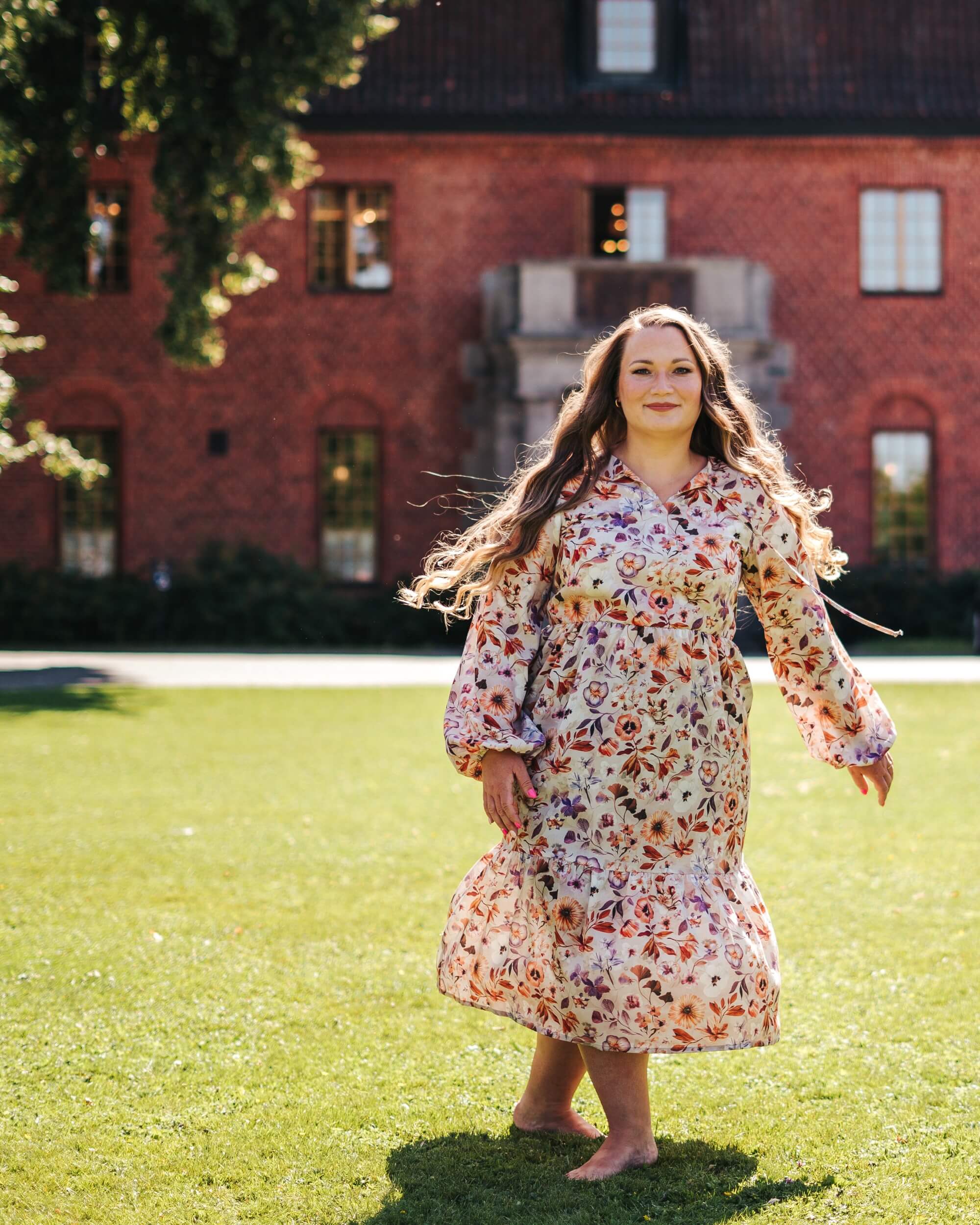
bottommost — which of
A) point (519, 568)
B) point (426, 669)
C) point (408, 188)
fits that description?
point (426, 669)

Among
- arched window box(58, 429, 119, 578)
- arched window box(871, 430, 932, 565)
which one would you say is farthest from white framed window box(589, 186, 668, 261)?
arched window box(58, 429, 119, 578)

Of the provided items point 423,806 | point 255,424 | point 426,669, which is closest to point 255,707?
point 426,669

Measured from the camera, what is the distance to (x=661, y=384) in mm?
3863

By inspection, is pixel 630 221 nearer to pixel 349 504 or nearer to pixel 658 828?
pixel 349 504

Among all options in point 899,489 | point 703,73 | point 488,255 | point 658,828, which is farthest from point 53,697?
point 703,73

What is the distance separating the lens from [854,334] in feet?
81.0

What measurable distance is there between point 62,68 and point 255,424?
6.47 m

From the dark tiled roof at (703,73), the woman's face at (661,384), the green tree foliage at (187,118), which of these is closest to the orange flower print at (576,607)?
the woman's face at (661,384)

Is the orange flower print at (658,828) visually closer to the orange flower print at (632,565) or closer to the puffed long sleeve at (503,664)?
the puffed long sleeve at (503,664)

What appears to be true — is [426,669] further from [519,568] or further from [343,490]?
[519,568]

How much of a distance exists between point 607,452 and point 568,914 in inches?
47.4

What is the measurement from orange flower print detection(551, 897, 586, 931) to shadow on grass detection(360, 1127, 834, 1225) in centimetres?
59

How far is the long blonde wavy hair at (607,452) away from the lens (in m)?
3.90

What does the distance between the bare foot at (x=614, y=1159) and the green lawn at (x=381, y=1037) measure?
0.13 feet
